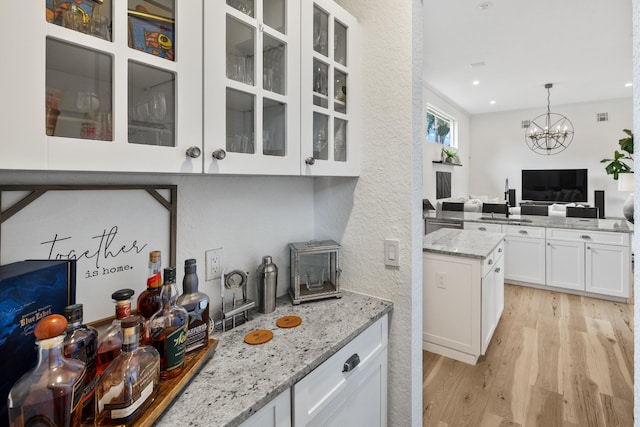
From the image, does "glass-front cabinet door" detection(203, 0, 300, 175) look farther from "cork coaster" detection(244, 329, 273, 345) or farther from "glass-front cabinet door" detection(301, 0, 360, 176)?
"cork coaster" detection(244, 329, 273, 345)

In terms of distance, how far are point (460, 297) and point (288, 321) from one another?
1738 mm

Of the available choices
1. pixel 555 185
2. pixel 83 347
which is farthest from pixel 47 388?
pixel 555 185

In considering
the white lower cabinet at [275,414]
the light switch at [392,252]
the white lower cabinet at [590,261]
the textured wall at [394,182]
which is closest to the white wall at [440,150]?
the white lower cabinet at [590,261]

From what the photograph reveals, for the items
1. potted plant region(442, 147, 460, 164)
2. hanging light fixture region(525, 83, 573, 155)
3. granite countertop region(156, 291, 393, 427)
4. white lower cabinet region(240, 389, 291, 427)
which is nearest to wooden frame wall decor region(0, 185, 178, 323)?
granite countertop region(156, 291, 393, 427)

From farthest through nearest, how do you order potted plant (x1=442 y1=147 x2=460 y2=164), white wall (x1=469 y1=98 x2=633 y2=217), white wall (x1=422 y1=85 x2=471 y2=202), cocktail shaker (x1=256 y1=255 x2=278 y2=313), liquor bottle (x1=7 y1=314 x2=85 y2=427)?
white wall (x1=469 y1=98 x2=633 y2=217) → potted plant (x1=442 y1=147 x2=460 y2=164) → white wall (x1=422 y1=85 x2=471 y2=202) → cocktail shaker (x1=256 y1=255 x2=278 y2=313) → liquor bottle (x1=7 y1=314 x2=85 y2=427)

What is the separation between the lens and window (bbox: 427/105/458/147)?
705 cm

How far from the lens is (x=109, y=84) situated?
72 cm

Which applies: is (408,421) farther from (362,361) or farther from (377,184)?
(377,184)

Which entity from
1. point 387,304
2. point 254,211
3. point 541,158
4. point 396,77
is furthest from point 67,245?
point 541,158

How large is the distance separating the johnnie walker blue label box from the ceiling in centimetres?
404

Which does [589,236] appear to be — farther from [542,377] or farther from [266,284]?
[266,284]

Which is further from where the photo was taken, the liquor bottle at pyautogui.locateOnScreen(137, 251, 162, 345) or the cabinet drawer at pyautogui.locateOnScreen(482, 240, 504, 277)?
the cabinet drawer at pyautogui.locateOnScreen(482, 240, 504, 277)

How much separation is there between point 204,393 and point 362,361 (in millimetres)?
647


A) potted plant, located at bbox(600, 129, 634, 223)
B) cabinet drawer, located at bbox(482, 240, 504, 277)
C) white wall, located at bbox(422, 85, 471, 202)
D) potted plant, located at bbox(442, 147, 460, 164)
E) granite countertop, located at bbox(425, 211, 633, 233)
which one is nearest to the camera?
potted plant, located at bbox(600, 129, 634, 223)
